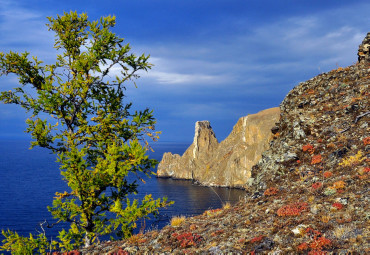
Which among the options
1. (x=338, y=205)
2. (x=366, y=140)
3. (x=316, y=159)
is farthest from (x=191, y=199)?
(x=338, y=205)

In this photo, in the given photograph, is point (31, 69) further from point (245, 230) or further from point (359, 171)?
point (359, 171)

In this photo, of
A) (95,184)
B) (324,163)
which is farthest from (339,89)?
(95,184)

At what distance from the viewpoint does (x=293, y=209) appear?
9.80 meters

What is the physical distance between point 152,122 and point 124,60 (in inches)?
133

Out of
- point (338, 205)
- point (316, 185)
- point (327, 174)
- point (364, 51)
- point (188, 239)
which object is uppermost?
point (364, 51)

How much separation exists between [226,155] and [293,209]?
144 meters

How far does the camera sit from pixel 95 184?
1197 cm

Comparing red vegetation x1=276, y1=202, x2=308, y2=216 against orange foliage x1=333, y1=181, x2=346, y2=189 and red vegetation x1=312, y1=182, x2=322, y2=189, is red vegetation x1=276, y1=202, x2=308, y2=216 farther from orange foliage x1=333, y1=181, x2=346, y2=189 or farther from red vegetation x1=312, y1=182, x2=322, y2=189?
orange foliage x1=333, y1=181, x2=346, y2=189

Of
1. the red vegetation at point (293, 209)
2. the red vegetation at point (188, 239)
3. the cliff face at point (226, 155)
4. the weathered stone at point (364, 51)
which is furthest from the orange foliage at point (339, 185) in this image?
the cliff face at point (226, 155)

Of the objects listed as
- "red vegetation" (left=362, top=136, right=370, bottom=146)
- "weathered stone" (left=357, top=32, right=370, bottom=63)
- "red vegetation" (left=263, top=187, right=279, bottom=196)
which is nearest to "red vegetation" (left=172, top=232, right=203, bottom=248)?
"red vegetation" (left=263, top=187, right=279, bottom=196)

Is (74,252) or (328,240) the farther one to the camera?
(74,252)

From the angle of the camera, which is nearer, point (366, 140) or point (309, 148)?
point (366, 140)

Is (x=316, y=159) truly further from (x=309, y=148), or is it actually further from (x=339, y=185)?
(x=339, y=185)

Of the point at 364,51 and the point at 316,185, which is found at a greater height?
the point at 364,51
